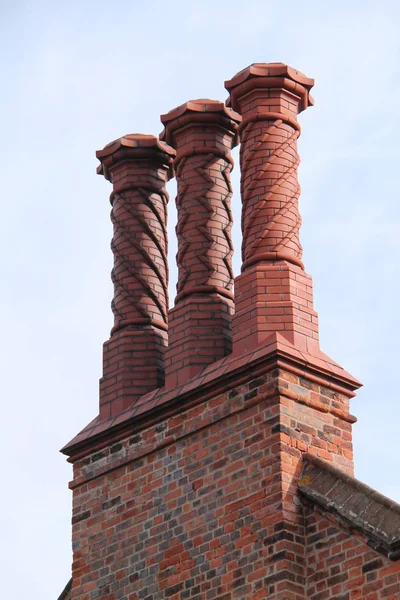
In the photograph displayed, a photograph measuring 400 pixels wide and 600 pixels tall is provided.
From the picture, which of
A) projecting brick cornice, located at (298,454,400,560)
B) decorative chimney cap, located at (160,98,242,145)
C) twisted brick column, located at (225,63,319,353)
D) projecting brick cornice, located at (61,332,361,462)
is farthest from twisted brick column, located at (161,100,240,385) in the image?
projecting brick cornice, located at (298,454,400,560)

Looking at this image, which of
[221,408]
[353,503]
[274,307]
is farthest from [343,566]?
[274,307]

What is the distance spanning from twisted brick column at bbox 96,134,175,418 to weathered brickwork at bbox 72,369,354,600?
721 mm

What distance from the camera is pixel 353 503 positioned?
16281 mm

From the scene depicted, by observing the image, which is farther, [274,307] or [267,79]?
[267,79]

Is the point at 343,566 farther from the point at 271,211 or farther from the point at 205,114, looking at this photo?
the point at 205,114

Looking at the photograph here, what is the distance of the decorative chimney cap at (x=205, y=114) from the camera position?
1880 centimetres

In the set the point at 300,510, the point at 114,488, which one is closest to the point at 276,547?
the point at 300,510

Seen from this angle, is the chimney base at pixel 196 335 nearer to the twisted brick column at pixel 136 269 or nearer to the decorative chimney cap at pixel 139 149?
the twisted brick column at pixel 136 269

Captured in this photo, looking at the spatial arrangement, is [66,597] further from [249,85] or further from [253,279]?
[249,85]

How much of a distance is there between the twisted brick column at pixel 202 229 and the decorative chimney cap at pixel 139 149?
1.21 ft

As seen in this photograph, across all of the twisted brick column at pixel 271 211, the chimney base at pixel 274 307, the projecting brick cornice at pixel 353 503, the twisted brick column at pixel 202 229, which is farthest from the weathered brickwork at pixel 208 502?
the twisted brick column at pixel 202 229

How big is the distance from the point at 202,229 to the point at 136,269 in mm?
965

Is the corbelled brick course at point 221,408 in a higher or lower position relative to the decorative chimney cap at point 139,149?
lower

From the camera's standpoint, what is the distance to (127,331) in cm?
1898
